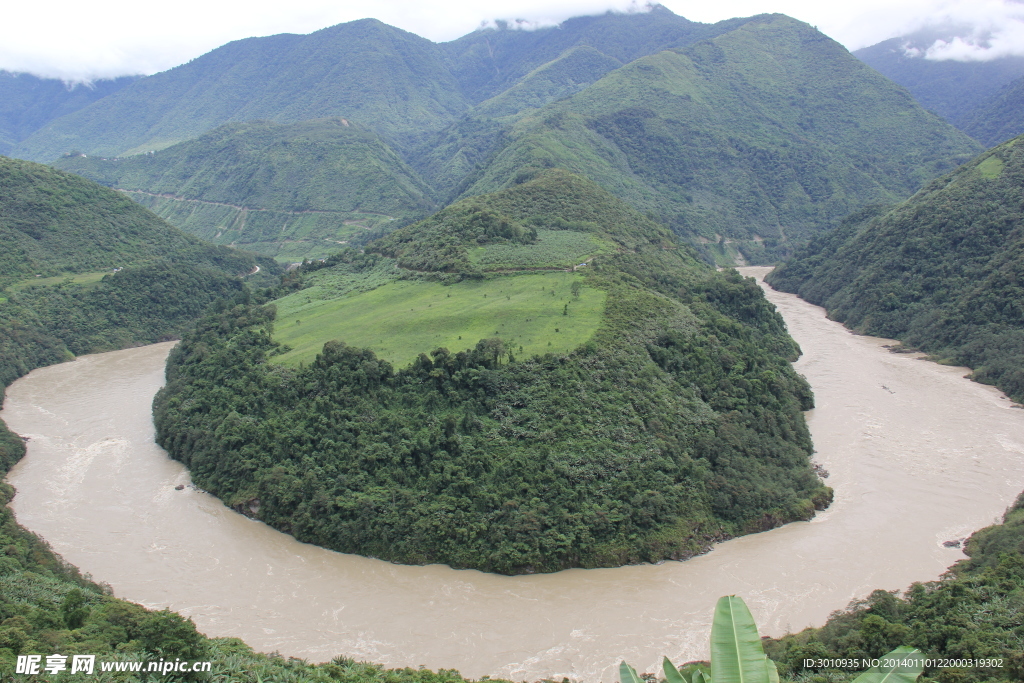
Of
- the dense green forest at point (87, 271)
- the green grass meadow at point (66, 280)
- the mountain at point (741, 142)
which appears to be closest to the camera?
the dense green forest at point (87, 271)

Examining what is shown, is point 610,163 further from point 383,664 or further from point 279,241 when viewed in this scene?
point 383,664

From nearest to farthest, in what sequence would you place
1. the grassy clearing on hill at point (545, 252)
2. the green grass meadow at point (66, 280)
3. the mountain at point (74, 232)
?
the grassy clearing on hill at point (545, 252) < the green grass meadow at point (66, 280) < the mountain at point (74, 232)

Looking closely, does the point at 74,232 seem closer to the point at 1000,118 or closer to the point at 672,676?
the point at 672,676

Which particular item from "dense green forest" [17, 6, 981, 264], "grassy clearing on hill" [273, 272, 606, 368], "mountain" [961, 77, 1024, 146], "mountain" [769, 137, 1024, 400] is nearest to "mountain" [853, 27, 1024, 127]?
"mountain" [961, 77, 1024, 146]

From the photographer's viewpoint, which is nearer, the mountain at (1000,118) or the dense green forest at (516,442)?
the dense green forest at (516,442)

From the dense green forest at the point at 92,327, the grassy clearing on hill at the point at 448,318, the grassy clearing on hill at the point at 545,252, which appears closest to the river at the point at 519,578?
the dense green forest at the point at 92,327

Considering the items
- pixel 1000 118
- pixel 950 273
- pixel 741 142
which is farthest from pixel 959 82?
pixel 950 273

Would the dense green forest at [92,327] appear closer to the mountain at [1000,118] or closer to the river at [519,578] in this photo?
the river at [519,578]
